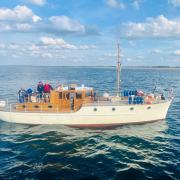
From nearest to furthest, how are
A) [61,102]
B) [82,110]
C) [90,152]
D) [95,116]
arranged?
[90,152] < [82,110] < [95,116] < [61,102]

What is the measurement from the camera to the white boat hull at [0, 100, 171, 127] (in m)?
23.9

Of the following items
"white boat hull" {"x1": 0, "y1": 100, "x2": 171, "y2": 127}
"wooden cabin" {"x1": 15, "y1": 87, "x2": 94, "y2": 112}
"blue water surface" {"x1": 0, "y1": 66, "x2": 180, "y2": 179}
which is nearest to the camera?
"blue water surface" {"x1": 0, "y1": 66, "x2": 180, "y2": 179}

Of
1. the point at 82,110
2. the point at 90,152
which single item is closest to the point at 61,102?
the point at 82,110

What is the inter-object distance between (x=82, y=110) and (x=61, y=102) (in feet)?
8.55

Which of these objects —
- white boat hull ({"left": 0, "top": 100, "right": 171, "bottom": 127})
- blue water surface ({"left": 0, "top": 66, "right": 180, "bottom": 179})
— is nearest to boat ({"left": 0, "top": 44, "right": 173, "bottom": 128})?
white boat hull ({"left": 0, "top": 100, "right": 171, "bottom": 127})

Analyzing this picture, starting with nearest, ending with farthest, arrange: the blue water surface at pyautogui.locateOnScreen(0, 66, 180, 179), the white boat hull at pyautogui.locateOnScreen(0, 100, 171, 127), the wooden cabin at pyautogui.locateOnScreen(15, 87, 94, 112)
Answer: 1. the blue water surface at pyautogui.locateOnScreen(0, 66, 180, 179)
2. the white boat hull at pyautogui.locateOnScreen(0, 100, 171, 127)
3. the wooden cabin at pyautogui.locateOnScreen(15, 87, 94, 112)

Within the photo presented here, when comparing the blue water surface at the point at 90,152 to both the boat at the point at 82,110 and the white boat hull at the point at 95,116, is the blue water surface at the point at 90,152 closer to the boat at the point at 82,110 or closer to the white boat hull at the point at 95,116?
the white boat hull at the point at 95,116

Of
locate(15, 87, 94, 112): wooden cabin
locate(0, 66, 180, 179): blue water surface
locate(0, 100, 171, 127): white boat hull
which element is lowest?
locate(0, 66, 180, 179): blue water surface

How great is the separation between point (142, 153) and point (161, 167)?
2.59 metres

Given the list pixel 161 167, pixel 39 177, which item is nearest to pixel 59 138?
pixel 39 177

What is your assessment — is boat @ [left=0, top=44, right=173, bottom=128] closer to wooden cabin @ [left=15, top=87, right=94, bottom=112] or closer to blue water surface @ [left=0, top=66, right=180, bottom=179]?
wooden cabin @ [left=15, top=87, right=94, bottom=112]

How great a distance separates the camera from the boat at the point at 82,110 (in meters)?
24.0

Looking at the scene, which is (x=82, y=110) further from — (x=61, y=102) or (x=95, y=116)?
(x=61, y=102)

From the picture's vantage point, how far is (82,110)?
2381cm
